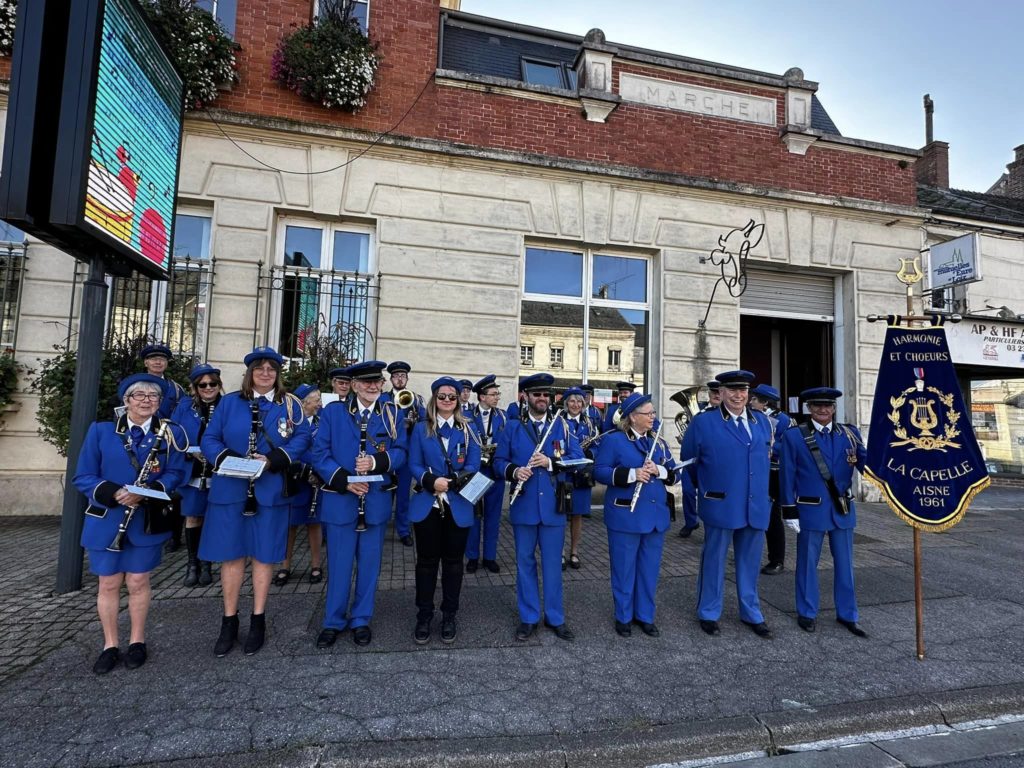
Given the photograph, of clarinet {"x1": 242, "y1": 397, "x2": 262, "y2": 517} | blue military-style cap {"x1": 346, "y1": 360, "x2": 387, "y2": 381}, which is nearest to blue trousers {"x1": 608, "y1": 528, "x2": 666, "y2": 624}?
blue military-style cap {"x1": 346, "y1": 360, "x2": 387, "y2": 381}

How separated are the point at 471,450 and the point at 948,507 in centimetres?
392

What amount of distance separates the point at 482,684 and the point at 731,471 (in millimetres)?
2611

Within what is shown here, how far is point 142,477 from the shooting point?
3.65 m

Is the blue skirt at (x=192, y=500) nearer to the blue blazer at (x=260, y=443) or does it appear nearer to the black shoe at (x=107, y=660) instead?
the blue blazer at (x=260, y=443)

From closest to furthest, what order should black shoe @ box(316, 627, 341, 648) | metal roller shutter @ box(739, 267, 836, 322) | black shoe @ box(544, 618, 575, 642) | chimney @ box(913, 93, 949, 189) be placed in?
black shoe @ box(316, 627, 341, 648) → black shoe @ box(544, 618, 575, 642) → metal roller shutter @ box(739, 267, 836, 322) → chimney @ box(913, 93, 949, 189)

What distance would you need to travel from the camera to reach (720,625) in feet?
15.0

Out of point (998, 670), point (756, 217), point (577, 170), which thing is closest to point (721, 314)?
point (756, 217)

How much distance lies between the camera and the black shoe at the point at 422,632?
405cm

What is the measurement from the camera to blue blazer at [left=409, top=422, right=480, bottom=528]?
409cm

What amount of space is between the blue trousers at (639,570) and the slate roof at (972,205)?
41.6 feet

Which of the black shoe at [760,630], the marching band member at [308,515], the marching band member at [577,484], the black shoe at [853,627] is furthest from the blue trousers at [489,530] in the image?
the black shoe at [853,627]

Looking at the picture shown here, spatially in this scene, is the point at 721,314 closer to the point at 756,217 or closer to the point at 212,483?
the point at 756,217

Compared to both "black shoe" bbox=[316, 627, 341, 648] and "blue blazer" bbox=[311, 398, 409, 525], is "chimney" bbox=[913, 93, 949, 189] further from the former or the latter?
"black shoe" bbox=[316, 627, 341, 648]

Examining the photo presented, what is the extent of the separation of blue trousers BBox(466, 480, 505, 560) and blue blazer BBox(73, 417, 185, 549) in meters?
3.10
